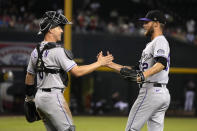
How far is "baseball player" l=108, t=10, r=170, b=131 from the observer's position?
18.6ft

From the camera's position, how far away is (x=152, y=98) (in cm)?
576

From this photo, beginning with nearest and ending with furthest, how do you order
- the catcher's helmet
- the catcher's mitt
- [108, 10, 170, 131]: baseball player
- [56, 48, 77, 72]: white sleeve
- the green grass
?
[56, 48, 77, 72]: white sleeve, the catcher's helmet, the catcher's mitt, [108, 10, 170, 131]: baseball player, the green grass

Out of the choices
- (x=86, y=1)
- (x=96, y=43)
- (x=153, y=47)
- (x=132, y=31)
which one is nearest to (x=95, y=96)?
(x=96, y=43)

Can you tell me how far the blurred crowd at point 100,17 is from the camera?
1894 cm

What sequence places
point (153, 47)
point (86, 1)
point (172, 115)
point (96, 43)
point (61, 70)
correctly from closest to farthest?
point (61, 70)
point (153, 47)
point (172, 115)
point (96, 43)
point (86, 1)

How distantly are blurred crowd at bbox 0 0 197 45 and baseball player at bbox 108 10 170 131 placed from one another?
13.0m

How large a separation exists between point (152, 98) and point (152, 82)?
8.0 inches

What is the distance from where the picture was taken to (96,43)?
1906 centimetres

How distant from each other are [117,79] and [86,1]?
447 cm

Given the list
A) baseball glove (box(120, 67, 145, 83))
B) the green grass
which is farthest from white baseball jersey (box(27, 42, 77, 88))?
the green grass

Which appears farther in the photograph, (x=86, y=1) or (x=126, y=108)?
(x=86, y=1)

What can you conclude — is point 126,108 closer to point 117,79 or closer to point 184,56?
point 117,79

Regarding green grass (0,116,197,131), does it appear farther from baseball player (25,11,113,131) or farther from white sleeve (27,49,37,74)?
baseball player (25,11,113,131)

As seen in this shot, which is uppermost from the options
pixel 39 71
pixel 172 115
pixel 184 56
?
pixel 39 71
